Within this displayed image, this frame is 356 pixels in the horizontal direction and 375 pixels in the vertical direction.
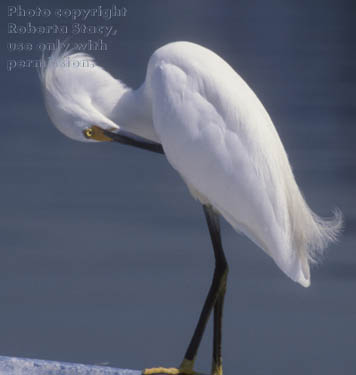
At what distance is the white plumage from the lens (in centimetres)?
279

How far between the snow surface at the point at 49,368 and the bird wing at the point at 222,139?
0.52 meters

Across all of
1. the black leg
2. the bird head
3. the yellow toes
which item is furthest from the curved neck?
the yellow toes

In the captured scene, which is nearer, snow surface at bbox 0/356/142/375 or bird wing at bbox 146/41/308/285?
bird wing at bbox 146/41/308/285

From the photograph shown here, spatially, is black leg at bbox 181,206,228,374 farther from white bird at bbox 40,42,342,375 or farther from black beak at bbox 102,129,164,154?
black beak at bbox 102,129,164,154

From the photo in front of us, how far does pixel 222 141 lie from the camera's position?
280 cm

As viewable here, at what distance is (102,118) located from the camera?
2873mm

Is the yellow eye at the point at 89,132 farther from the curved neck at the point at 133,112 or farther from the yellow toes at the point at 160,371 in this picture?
the yellow toes at the point at 160,371

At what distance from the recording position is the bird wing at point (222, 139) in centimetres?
279

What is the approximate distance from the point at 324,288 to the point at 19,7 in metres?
6.67

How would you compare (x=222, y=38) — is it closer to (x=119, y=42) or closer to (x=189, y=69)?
(x=119, y=42)

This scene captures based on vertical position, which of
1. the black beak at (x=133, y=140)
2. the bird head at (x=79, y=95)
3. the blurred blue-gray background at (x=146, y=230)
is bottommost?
the blurred blue-gray background at (x=146, y=230)

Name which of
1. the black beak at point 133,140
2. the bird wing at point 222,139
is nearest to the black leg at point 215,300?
the bird wing at point 222,139

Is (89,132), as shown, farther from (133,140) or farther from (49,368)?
(49,368)

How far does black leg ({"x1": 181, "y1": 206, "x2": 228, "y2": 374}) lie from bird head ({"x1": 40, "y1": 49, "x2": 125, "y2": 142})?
360 millimetres
